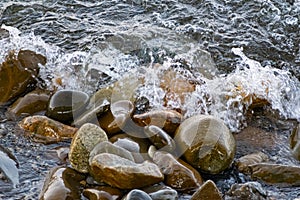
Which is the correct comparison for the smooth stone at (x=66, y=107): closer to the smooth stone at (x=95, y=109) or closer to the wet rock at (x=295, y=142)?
the smooth stone at (x=95, y=109)

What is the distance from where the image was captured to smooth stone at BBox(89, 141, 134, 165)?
9.95ft

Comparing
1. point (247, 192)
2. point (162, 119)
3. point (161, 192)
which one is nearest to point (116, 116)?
point (162, 119)

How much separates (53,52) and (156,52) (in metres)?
0.90

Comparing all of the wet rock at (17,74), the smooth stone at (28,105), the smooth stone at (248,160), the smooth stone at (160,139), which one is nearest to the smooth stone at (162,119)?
the smooth stone at (160,139)

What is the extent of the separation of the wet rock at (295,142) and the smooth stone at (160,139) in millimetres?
792

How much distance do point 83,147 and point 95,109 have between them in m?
0.55

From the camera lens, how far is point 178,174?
9.77 feet

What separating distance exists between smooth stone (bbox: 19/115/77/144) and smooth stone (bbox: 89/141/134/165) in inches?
17.7

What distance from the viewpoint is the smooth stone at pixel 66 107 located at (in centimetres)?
361

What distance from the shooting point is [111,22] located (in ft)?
17.0

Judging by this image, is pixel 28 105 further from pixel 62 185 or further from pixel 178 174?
pixel 178 174

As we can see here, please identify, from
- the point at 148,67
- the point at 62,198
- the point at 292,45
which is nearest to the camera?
the point at 62,198

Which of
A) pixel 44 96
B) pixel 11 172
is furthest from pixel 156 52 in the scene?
pixel 11 172

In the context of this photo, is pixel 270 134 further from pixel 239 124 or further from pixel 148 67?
pixel 148 67
